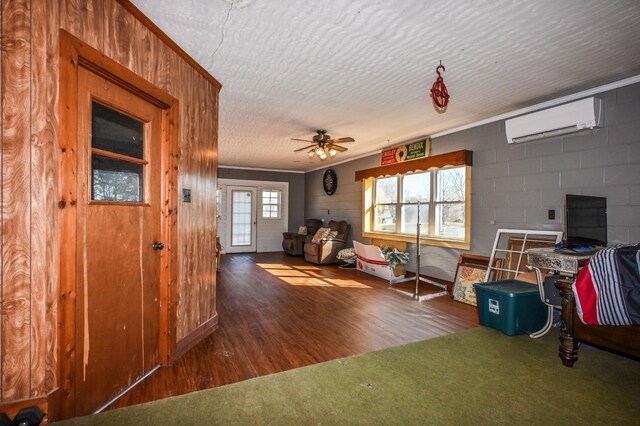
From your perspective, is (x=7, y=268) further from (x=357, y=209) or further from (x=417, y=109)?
(x=357, y=209)

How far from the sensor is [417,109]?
3957mm

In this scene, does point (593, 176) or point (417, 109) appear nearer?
point (593, 176)

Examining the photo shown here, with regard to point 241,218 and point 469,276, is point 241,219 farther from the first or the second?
point 469,276

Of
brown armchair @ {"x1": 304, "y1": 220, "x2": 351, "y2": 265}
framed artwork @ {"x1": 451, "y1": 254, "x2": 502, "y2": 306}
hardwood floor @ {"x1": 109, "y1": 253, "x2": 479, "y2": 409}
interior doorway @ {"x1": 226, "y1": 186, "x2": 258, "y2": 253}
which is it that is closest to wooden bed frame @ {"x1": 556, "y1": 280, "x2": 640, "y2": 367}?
hardwood floor @ {"x1": 109, "y1": 253, "x2": 479, "y2": 409}

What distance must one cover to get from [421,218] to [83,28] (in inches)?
200

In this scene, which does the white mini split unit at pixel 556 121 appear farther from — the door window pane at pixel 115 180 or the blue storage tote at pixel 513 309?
the door window pane at pixel 115 180

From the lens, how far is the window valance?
4559 mm

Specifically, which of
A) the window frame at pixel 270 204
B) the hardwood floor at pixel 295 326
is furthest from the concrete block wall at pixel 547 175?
the window frame at pixel 270 204

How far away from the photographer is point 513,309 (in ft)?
9.47

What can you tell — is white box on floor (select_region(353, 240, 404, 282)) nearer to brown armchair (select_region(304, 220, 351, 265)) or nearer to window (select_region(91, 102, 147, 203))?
brown armchair (select_region(304, 220, 351, 265))

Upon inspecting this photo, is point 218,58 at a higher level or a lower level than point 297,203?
higher

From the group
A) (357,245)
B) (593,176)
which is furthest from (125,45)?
(357,245)

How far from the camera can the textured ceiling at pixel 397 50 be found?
2.02 metres

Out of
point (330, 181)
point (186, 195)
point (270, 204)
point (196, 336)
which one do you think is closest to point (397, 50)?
point (186, 195)
